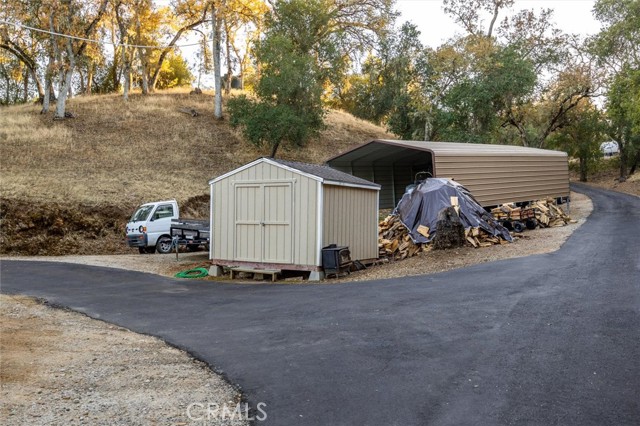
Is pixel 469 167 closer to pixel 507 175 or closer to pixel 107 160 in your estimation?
pixel 507 175

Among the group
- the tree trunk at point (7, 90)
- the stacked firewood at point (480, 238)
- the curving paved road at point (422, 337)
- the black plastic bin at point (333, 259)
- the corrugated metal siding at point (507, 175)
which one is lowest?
the curving paved road at point (422, 337)

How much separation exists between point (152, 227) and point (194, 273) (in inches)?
219

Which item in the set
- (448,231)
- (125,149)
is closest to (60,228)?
(125,149)

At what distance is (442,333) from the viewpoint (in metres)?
6.27

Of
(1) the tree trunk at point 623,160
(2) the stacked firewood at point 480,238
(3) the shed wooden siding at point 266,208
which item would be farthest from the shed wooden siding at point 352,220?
(1) the tree trunk at point 623,160

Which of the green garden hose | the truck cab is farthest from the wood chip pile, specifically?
the truck cab

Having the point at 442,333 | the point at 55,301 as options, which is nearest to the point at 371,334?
the point at 442,333

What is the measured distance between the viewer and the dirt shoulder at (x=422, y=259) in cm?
1166

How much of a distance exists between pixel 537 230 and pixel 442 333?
11.9 m

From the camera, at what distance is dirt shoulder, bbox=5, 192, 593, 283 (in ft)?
38.2

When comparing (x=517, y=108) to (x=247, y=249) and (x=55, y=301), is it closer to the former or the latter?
(x=247, y=249)

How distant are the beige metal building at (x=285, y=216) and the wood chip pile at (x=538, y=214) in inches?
224

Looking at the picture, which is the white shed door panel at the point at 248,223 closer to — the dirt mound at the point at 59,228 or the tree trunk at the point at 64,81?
the dirt mound at the point at 59,228

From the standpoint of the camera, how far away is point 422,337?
6.15 metres
